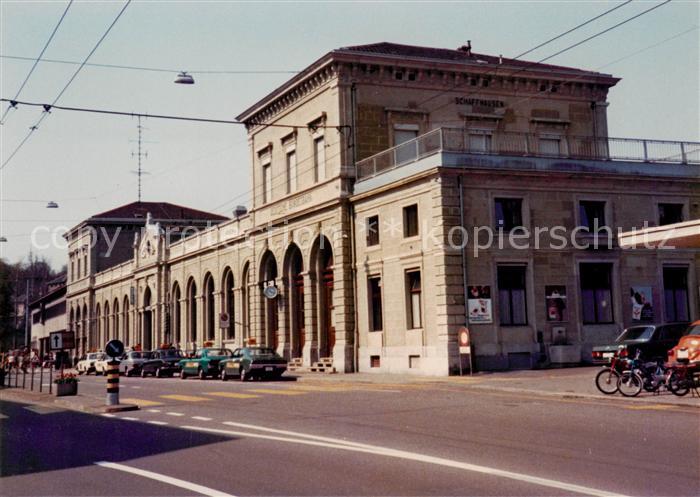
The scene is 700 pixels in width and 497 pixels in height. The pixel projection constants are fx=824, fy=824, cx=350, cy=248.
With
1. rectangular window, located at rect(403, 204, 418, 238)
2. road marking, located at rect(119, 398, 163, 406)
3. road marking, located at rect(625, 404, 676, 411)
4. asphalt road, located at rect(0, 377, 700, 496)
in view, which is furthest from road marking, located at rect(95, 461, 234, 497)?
rectangular window, located at rect(403, 204, 418, 238)

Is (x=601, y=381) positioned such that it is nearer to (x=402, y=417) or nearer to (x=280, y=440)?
(x=402, y=417)

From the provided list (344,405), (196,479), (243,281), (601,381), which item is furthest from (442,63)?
(196,479)

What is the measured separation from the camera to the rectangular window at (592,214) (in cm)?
3391

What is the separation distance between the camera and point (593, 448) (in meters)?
11.7

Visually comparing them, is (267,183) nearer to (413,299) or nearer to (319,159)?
(319,159)

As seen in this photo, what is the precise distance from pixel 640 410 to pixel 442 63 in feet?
84.9

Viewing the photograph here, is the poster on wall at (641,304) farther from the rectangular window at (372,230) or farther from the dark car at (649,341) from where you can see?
the rectangular window at (372,230)

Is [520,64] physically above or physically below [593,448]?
above

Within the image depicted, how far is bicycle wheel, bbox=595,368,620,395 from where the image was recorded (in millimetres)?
20984

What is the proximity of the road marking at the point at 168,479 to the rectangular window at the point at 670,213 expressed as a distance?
29418mm

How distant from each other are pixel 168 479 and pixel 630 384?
14.1 m

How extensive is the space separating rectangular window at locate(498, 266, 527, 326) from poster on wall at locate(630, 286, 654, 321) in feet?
16.0

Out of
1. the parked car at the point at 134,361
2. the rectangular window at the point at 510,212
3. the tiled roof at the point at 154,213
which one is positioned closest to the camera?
the rectangular window at the point at 510,212

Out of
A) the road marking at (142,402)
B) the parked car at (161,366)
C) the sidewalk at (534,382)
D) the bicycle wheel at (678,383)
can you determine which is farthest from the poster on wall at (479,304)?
the parked car at (161,366)
